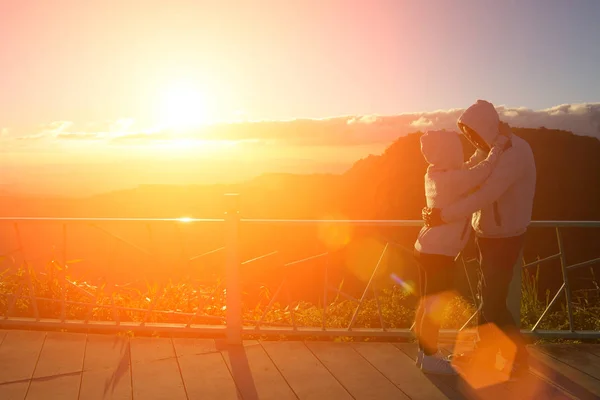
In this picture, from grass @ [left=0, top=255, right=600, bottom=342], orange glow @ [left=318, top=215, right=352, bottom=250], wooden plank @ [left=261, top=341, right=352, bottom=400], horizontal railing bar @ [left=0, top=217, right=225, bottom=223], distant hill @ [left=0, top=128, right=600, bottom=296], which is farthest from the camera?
distant hill @ [left=0, top=128, right=600, bottom=296]

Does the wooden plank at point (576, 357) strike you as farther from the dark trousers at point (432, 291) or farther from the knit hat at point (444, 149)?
the knit hat at point (444, 149)

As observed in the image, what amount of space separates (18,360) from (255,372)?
5.71ft

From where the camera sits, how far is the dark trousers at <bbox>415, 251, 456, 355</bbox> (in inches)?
135

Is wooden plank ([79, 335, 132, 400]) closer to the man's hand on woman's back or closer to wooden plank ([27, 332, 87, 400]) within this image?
wooden plank ([27, 332, 87, 400])

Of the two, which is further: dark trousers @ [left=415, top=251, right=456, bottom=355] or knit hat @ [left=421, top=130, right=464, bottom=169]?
dark trousers @ [left=415, top=251, right=456, bottom=355]

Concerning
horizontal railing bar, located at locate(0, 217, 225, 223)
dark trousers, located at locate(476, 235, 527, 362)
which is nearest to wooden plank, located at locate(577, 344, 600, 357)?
dark trousers, located at locate(476, 235, 527, 362)

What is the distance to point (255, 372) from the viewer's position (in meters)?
3.81

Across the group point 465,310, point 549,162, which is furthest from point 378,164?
point 465,310

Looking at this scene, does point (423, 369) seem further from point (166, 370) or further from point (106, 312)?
point (106, 312)

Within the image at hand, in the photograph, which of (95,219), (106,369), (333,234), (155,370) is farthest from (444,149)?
(95,219)

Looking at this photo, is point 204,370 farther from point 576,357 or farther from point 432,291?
point 576,357

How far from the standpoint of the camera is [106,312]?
5.69m

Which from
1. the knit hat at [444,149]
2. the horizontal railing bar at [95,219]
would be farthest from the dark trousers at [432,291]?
the horizontal railing bar at [95,219]

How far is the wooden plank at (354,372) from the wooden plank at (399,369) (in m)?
0.05
